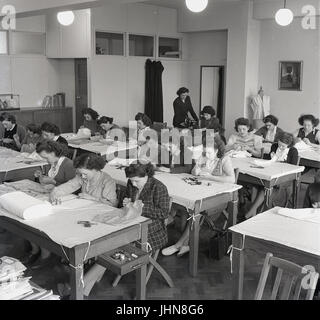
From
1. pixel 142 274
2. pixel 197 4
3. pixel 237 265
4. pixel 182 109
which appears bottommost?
pixel 142 274

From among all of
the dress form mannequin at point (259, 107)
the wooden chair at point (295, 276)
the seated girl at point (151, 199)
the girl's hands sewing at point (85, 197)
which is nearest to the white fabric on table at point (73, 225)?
the girl's hands sewing at point (85, 197)

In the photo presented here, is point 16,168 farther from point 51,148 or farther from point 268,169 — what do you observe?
point 268,169

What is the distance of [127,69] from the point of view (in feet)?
31.0

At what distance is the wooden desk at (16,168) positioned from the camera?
504cm

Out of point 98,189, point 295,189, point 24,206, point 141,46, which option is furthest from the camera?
point 141,46

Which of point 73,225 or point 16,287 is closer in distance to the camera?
point 16,287

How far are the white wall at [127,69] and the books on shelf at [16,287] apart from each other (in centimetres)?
681

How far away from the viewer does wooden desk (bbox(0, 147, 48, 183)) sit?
5035 mm

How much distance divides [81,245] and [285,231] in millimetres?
1338

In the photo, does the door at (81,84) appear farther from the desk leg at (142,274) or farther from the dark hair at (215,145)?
the desk leg at (142,274)

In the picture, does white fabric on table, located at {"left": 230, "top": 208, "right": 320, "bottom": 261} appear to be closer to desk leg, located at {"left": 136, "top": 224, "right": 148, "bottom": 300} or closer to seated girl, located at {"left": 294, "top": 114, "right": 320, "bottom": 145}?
desk leg, located at {"left": 136, "top": 224, "right": 148, "bottom": 300}

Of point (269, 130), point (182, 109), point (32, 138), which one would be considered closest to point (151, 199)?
point (32, 138)
